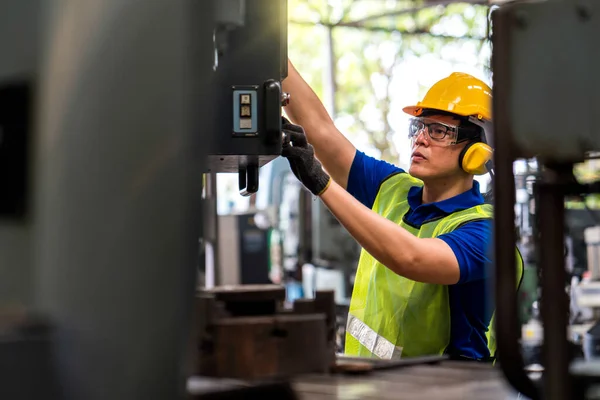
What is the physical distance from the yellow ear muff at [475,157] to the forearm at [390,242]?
440 millimetres

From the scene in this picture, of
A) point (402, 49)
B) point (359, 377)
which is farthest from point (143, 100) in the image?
point (402, 49)

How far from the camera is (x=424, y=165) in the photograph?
2842 millimetres

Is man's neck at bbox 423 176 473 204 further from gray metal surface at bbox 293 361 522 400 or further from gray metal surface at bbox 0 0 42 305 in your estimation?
gray metal surface at bbox 0 0 42 305

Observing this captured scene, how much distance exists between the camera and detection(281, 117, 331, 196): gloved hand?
2.02 m

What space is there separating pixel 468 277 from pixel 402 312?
247 mm

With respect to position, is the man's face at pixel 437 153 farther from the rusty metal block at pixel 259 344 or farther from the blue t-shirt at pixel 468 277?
the rusty metal block at pixel 259 344

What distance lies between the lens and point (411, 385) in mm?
1414

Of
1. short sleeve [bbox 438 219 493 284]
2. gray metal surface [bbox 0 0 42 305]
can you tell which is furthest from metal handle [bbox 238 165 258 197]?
short sleeve [bbox 438 219 493 284]

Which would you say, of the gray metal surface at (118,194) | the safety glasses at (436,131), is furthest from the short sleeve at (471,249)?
the gray metal surface at (118,194)

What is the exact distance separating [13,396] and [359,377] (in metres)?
0.83

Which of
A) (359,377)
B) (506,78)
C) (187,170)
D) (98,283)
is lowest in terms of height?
(359,377)

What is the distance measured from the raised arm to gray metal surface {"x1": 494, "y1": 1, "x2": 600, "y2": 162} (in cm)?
177

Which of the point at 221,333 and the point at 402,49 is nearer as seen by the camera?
the point at 221,333

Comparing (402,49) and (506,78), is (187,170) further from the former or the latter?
(402,49)
